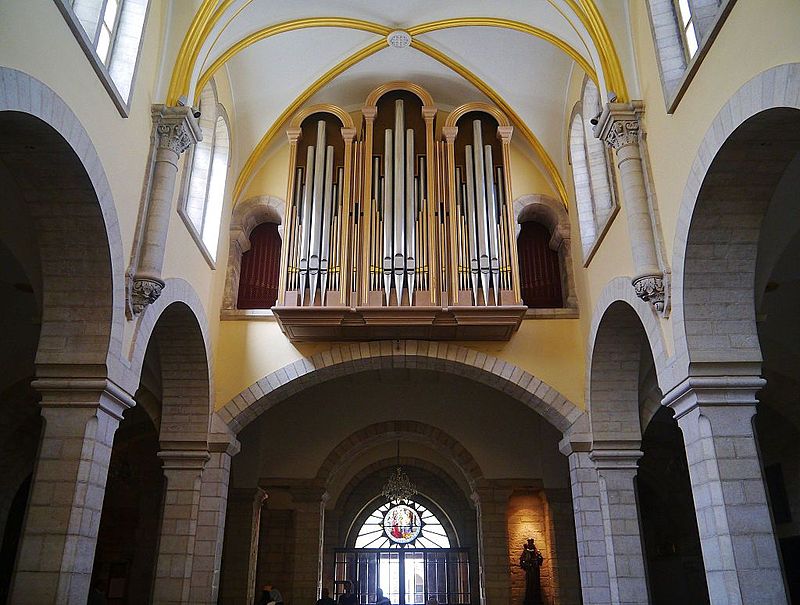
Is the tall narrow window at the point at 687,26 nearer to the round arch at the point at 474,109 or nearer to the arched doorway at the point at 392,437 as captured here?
the round arch at the point at 474,109

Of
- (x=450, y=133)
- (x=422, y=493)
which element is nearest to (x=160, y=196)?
(x=450, y=133)

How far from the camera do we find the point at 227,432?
1037 cm

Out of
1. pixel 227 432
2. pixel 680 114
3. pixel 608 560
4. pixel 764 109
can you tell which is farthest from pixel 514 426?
pixel 764 109

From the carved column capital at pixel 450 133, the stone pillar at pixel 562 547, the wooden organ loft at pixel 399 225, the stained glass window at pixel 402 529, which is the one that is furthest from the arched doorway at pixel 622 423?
the stained glass window at pixel 402 529

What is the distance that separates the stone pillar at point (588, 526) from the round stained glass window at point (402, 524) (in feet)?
32.4

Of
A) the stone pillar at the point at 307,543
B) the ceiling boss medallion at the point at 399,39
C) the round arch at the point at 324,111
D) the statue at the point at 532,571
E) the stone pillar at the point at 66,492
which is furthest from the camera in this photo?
the statue at the point at 532,571

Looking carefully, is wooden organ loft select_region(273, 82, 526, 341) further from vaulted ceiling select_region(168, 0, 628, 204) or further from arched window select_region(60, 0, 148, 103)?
arched window select_region(60, 0, 148, 103)

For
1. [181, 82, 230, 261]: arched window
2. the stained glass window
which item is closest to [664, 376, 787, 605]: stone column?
[181, 82, 230, 261]: arched window

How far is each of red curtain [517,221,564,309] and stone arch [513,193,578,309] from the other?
135mm

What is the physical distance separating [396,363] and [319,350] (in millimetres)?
1162

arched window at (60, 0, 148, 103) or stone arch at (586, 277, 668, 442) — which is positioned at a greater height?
arched window at (60, 0, 148, 103)

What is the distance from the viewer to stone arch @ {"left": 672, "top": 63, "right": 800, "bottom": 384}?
19.7 ft

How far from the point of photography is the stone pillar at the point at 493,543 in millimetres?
12992

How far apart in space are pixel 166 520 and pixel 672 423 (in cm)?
935
